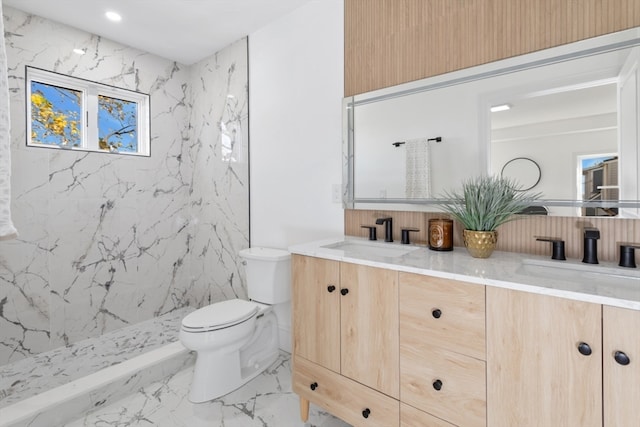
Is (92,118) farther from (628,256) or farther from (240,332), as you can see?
→ (628,256)

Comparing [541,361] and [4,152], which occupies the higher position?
[4,152]

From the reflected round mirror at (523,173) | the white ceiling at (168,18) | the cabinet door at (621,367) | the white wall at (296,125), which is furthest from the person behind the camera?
the white ceiling at (168,18)

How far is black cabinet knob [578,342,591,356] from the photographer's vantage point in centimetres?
89

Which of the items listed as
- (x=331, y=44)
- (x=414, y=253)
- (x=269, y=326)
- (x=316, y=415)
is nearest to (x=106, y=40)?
(x=331, y=44)

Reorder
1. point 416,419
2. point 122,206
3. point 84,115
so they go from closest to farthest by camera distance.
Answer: point 416,419 → point 84,115 → point 122,206

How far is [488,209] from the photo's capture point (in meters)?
1.38

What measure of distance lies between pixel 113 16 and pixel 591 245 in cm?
323

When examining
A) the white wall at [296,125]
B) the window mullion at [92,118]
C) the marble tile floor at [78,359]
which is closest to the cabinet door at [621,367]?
the white wall at [296,125]

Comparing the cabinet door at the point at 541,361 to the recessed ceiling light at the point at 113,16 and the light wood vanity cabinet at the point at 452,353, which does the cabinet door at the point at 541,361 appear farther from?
the recessed ceiling light at the point at 113,16

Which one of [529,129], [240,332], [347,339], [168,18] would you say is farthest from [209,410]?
[168,18]

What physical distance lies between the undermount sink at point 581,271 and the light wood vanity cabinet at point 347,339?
570 mm

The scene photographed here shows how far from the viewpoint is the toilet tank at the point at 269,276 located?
2.16 m

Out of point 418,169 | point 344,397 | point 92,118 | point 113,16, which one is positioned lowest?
point 344,397

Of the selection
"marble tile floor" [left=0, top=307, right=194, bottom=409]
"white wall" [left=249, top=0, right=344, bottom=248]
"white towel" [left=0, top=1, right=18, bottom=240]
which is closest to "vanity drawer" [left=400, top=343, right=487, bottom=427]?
"white wall" [left=249, top=0, right=344, bottom=248]
